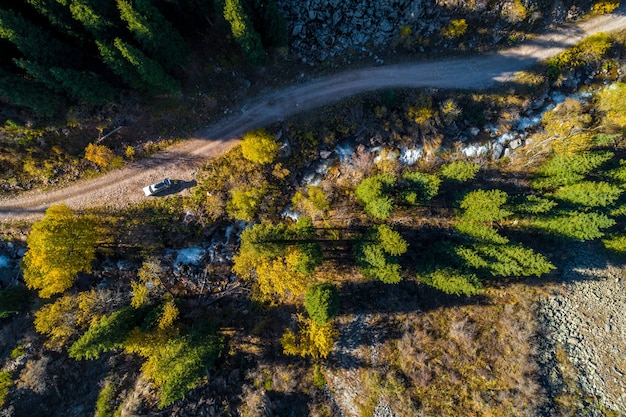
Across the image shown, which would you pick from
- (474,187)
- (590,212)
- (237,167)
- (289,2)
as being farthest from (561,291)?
(289,2)

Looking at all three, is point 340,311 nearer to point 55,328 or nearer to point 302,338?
point 302,338

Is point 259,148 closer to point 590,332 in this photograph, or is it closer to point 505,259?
point 505,259

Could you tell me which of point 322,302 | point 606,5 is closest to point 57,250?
point 322,302

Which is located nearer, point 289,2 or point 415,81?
point 289,2

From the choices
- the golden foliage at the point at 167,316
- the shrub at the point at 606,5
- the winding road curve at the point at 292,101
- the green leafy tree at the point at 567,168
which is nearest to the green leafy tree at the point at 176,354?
the golden foliage at the point at 167,316

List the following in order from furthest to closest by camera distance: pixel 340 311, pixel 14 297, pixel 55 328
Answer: pixel 340 311, pixel 14 297, pixel 55 328
